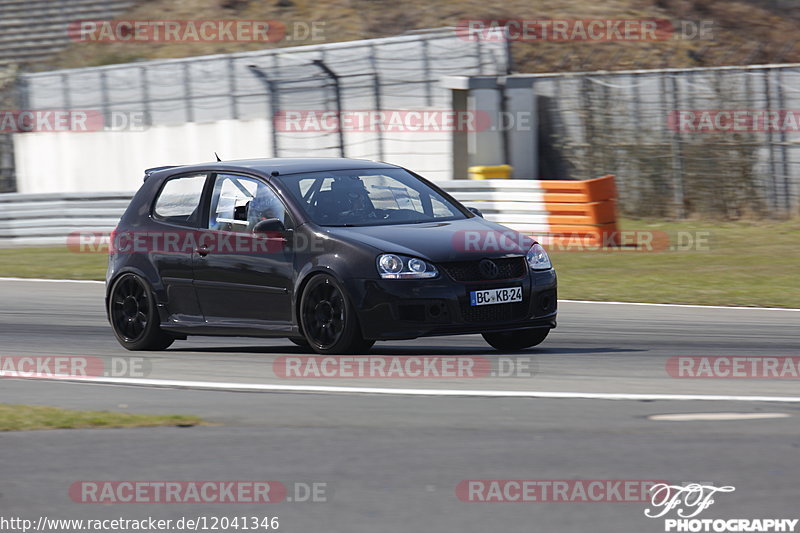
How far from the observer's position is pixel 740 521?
4789 millimetres

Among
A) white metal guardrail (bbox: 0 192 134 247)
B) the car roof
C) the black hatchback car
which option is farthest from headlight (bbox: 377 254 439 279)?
white metal guardrail (bbox: 0 192 134 247)

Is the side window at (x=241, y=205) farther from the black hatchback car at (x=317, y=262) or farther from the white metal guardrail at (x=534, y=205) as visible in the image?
the white metal guardrail at (x=534, y=205)

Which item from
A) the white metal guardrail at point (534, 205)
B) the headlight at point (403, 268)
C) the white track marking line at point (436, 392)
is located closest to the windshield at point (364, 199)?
the headlight at point (403, 268)

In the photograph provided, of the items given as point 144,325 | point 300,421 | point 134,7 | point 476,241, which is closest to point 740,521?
point 300,421

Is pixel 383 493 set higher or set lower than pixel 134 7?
lower

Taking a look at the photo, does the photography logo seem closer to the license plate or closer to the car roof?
the license plate

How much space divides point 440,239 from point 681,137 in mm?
Answer: 15917

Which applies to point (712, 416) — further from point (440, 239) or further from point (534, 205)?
point (534, 205)

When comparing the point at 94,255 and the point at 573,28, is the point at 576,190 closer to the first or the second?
the point at 94,255

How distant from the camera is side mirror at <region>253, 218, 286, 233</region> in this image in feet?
31.7

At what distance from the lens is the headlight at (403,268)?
359 inches

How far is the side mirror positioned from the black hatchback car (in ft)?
0.04

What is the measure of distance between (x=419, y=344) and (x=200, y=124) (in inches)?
811

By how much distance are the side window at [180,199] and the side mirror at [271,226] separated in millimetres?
970
